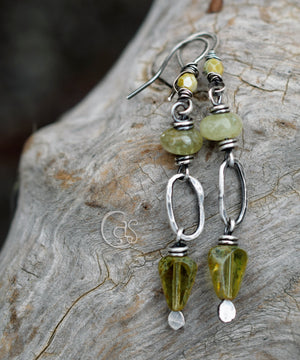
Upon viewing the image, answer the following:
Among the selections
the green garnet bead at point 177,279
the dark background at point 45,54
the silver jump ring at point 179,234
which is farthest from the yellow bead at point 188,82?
the dark background at point 45,54

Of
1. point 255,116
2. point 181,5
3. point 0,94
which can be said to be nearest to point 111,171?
point 255,116

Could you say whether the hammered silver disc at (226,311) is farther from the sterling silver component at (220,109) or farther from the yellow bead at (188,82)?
the yellow bead at (188,82)

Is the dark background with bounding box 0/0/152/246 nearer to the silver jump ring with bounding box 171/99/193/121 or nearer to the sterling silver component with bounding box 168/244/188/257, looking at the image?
the silver jump ring with bounding box 171/99/193/121

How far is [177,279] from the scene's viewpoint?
1.40 m

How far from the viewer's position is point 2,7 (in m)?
3.59

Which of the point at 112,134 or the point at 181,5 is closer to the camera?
the point at 112,134

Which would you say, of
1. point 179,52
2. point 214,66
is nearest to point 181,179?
point 214,66

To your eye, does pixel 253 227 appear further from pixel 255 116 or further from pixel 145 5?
pixel 145 5

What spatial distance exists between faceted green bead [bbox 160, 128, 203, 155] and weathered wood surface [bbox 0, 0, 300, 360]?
0.07m

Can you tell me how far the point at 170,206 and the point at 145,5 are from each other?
2.94 metres

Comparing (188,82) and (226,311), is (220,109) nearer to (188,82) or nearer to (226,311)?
(188,82)

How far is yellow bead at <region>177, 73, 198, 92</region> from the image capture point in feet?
5.19

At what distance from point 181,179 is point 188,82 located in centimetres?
38

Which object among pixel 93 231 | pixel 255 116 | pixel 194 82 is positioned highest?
pixel 194 82
